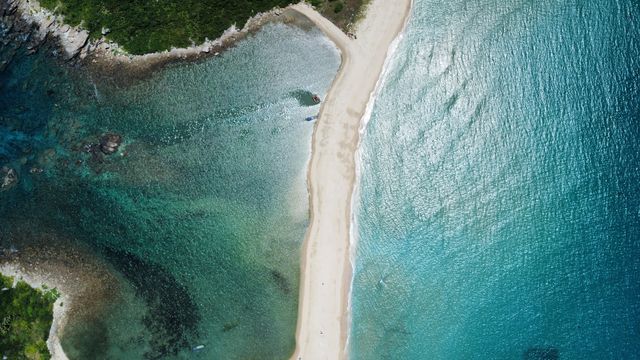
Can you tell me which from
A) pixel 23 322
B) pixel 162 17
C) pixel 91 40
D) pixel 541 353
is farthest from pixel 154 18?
pixel 541 353

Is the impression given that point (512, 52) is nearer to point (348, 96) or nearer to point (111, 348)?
point (348, 96)

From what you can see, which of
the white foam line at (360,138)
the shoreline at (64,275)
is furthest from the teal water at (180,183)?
the white foam line at (360,138)

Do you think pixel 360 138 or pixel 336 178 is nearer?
pixel 336 178

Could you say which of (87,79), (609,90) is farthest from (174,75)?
(609,90)

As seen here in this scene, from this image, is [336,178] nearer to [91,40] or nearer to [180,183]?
[180,183]

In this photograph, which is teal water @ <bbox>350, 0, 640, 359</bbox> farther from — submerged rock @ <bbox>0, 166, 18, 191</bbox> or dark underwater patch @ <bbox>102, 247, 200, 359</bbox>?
submerged rock @ <bbox>0, 166, 18, 191</bbox>

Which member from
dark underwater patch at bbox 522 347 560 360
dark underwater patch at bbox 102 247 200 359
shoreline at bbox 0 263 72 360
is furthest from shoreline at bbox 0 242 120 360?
dark underwater patch at bbox 522 347 560 360
